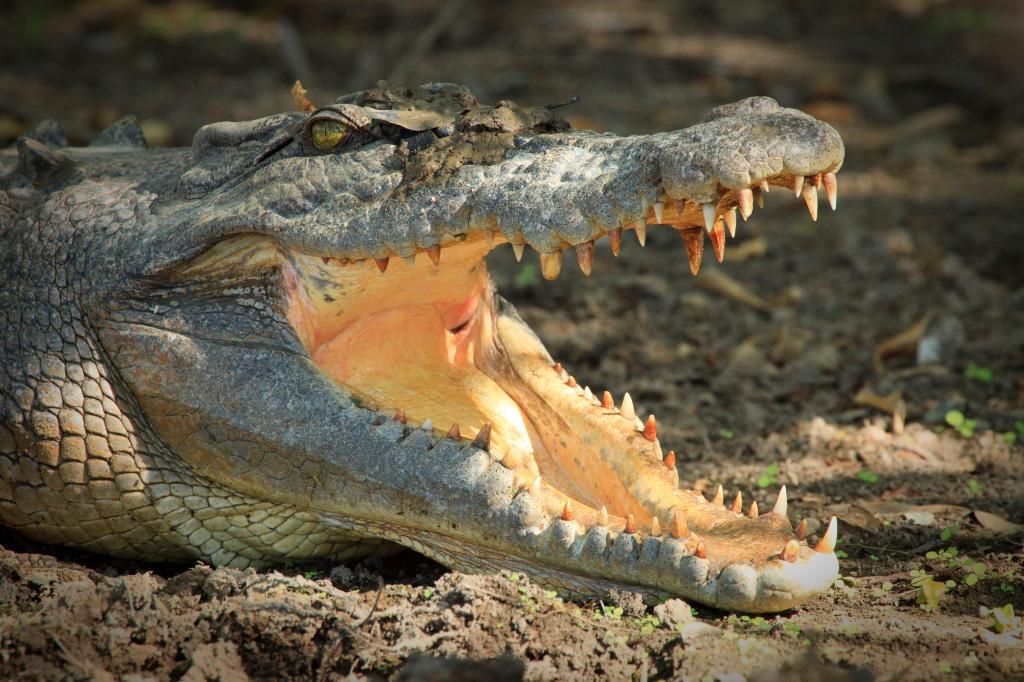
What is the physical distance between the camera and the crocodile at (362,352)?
2854mm

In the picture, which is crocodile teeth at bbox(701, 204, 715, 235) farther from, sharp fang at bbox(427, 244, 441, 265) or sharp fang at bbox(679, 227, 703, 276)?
sharp fang at bbox(427, 244, 441, 265)

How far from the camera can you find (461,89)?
3451 millimetres

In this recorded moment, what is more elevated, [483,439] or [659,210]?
[659,210]

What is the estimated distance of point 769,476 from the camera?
3.98m

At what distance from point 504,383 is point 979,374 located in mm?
2393

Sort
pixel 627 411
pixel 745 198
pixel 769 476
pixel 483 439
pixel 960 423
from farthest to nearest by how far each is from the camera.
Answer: pixel 960 423 → pixel 769 476 → pixel 627 411 → pixel 483 439 → pixel 745 198

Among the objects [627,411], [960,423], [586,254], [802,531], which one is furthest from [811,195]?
[960,423]

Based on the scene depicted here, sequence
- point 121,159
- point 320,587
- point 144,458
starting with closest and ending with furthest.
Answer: point 320,587, point 144,458, point 121,159

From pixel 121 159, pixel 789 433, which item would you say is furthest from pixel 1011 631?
pixel 121 159

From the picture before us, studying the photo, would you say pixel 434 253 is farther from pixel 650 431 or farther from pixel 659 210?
pixel 650 431

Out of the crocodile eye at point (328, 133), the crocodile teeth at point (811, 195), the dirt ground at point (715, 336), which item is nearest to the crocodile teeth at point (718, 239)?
the crocodile teeth at point (811, 195)

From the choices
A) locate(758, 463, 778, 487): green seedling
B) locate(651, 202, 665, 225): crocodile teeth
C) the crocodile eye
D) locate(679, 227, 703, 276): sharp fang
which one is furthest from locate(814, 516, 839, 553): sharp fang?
the crocodile eye

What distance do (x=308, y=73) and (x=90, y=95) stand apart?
1641mm

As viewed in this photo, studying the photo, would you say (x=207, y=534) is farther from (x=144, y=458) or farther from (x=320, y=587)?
(x=320, y=587)
